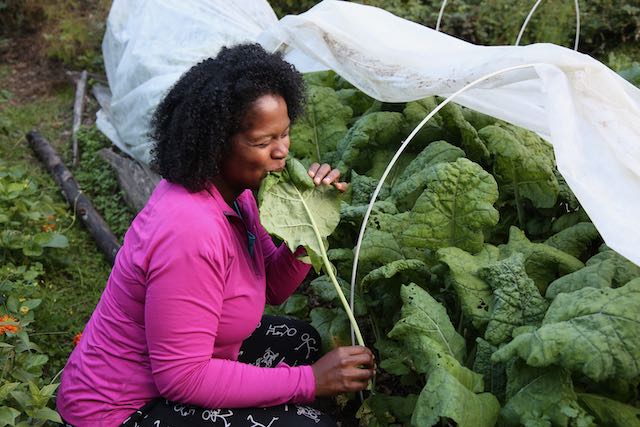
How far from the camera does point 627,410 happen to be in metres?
2.13

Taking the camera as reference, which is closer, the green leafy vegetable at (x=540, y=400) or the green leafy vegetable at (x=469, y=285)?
the green leafy vegetable at (x=540, y=400)

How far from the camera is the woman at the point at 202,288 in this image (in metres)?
1.91

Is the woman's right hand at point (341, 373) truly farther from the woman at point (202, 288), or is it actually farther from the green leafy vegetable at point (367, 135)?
the green leafy vegetable at point (367, 135)

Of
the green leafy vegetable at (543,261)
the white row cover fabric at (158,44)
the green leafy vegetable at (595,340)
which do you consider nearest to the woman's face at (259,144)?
the green leafy vegetable at (595,340)

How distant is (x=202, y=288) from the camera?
1911mm

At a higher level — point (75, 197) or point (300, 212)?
point (300, 212)

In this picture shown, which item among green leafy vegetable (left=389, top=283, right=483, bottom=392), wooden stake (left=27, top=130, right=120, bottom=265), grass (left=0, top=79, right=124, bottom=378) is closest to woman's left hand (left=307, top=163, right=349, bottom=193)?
green leafy vegetable (left=389, top=283, right=483, bottom=392)

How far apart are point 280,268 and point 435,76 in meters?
1.00

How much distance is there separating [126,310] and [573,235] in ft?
5.64

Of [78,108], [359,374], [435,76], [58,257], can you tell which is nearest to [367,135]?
[435,76]

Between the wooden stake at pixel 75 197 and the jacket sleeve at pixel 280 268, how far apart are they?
5.42 ft

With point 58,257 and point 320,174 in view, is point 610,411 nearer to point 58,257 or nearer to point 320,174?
point 320,174

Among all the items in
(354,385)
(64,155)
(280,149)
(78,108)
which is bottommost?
(64,155)

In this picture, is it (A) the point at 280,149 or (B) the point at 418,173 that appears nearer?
(A) the point at 280,149
